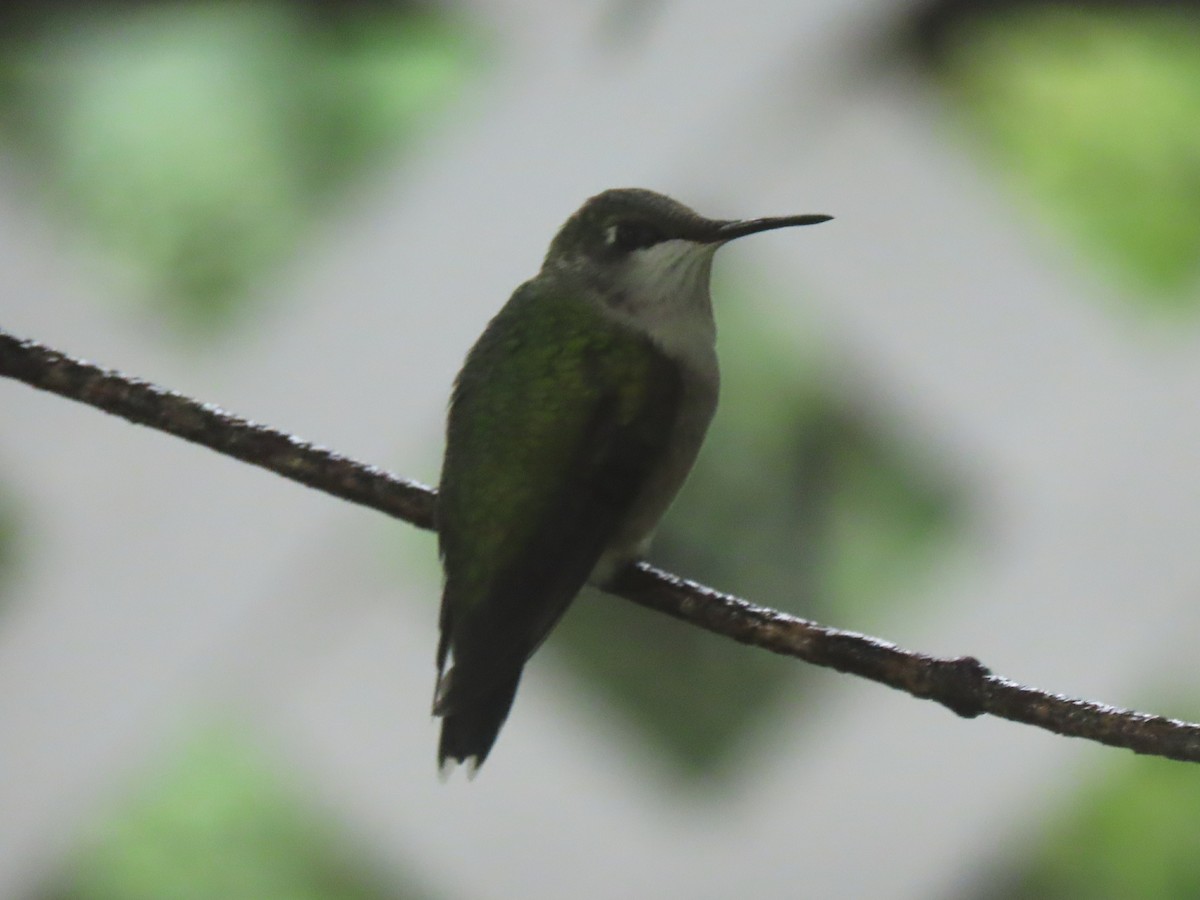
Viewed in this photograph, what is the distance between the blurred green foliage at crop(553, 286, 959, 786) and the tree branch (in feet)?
3.15

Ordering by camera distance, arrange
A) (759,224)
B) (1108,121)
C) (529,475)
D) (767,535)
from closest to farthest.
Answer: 1. (759,224)
2. (529,475)
3. (767,535)
4. (1108,121)

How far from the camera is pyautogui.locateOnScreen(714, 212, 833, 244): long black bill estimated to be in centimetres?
72

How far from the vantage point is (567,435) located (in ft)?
3.16

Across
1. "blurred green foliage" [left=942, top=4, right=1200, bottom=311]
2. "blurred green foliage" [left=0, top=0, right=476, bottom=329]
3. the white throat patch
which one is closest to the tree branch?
the white throat patch

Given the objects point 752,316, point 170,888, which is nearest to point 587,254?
point 752,316

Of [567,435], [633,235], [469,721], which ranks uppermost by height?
[633,235]

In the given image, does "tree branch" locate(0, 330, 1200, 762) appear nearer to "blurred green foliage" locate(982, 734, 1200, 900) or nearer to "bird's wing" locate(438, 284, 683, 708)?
"bird's wing" locate(438, 284, 683, 708)

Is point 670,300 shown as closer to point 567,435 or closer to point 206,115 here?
point 567,435

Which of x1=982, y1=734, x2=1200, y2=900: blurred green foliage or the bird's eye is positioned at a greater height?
the bird's eye

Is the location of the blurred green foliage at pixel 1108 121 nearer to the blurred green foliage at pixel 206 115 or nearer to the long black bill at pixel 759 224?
the blurred green foliage at pixel 206 115

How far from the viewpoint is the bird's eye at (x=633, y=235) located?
1018 millimetres

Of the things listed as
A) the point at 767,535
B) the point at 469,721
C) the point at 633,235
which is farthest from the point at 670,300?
the point at 767,535

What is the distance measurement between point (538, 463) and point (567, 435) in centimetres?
3

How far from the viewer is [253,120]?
2.18 meters
